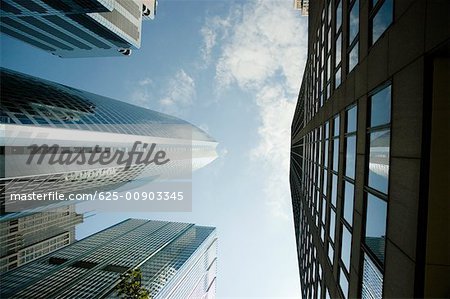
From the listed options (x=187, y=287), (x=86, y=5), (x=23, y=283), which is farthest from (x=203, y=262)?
(x=86, y=5)

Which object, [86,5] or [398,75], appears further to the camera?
[86,5]

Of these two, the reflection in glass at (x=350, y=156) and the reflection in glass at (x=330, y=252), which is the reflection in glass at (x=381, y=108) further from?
the reflection in glass at (x=330, y=252)

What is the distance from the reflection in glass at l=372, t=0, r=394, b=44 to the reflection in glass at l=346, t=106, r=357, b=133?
149 inches

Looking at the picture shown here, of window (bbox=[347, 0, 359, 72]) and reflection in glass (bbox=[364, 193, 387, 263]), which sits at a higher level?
window (bbox=[347, 0, 359, 72])

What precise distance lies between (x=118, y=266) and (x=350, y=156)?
414 ft

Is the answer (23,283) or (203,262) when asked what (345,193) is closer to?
(23,283)

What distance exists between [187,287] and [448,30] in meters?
161

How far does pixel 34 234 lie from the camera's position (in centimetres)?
15625

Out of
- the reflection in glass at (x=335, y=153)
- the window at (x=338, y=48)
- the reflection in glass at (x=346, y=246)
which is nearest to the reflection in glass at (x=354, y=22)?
the window at (x=338, y=48)

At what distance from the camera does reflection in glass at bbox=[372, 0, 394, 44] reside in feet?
36.5

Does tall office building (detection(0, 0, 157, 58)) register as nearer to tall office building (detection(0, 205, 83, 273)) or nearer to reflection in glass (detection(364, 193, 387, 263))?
tall office building (detection(0, 205, 83, 273))

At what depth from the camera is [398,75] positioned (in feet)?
32.7

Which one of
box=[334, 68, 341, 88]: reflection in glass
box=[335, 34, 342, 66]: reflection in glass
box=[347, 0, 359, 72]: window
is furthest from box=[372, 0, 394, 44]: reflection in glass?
box=[335, 34, 342, 66]: reflection in glass

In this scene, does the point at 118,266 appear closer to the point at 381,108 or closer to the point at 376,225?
the point at 376,225
